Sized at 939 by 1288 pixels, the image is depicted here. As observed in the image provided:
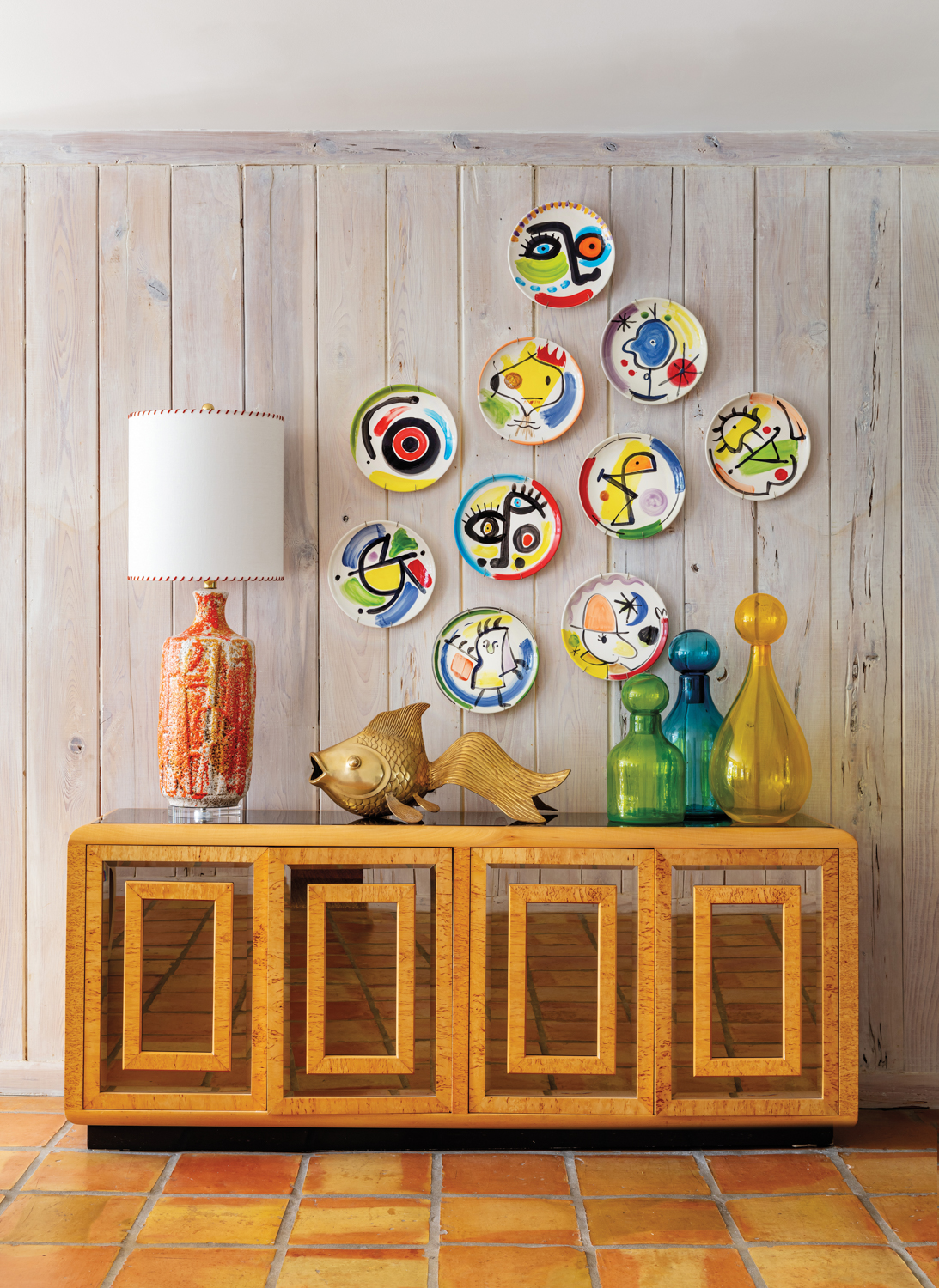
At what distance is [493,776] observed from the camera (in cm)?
201

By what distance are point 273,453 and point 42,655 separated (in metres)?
0.75

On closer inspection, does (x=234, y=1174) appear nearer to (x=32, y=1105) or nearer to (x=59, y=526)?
(x=32, y=1105)

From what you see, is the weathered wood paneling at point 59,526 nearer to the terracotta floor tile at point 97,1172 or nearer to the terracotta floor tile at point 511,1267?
the terracotta floor tile at point 97,1172

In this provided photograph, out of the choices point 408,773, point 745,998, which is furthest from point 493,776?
point 745,998

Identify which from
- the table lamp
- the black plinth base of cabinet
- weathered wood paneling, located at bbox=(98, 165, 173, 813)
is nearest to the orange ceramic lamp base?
the table lamp

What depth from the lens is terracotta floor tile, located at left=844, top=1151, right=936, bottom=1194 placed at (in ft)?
6.00

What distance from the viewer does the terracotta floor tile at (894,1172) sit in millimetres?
1830

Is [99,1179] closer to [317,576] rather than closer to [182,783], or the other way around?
[182,783]

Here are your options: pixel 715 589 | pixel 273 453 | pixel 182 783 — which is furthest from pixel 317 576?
pixel 715 589

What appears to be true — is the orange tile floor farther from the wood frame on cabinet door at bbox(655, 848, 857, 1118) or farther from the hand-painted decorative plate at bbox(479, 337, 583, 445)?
the hand-painted decorative plate at bbox(479, 337, 583, 445)

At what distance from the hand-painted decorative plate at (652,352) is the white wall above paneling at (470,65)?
16.6 inches

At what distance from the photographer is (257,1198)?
1772 millimetres

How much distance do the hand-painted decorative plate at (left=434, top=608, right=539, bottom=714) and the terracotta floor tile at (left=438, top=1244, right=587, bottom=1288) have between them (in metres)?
1.04

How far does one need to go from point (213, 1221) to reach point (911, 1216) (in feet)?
3.98
